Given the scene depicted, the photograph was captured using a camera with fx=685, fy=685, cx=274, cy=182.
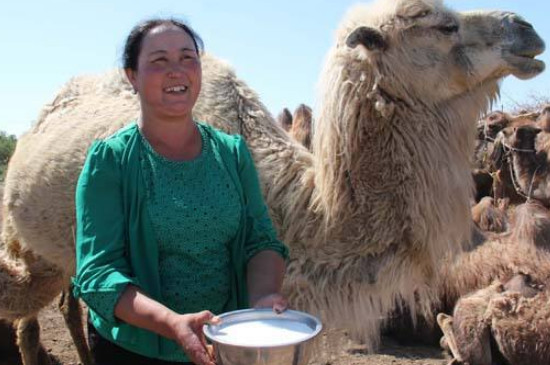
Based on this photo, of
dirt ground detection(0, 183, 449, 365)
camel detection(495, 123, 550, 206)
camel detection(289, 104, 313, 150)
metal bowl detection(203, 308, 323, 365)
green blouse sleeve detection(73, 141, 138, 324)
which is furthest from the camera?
camel detection(495, 123, 550, 206)

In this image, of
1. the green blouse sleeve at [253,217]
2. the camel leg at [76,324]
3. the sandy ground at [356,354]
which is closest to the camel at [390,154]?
the green blouse sleeve at [253,217]

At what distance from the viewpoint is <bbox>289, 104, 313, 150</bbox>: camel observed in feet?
25.0

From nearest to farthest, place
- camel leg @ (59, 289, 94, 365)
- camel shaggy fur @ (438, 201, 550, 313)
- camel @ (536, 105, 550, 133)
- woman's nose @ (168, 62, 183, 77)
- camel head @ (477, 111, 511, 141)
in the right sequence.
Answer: woman's nose @ (168, 62, 183, 77)
camel leg @ (59, 289, 94, 365)
camel shaggy fur @ (438, 201, 550, 313)
camel @ (536, 105, 550, 133)
camel head @ (477, 111, 511, 141)

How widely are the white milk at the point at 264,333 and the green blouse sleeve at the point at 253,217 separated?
48cm

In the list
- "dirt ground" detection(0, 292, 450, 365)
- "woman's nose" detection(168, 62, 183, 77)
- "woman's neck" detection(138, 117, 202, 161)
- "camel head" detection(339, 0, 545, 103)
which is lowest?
"dirt ground" detection(0, 292, 450, 365)

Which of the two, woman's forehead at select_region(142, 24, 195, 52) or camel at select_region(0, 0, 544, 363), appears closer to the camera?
woman's forehead at select_region(142, 24, 195, 52)

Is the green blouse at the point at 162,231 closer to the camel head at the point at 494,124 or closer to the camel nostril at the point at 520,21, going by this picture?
the camel nostril at the point at 520,21

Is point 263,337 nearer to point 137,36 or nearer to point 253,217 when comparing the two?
point 253,217

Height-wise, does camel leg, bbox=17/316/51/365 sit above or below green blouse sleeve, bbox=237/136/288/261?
below

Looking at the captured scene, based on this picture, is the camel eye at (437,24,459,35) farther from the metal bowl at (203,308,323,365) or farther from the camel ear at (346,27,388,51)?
the metal bowl at (203,308,323,365)

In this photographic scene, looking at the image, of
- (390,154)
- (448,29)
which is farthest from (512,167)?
(390,154)

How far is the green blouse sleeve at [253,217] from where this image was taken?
2744 millimetres

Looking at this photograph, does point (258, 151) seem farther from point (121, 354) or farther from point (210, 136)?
point (121, 354)

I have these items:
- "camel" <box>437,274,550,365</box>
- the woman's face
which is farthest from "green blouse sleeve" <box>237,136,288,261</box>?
"camel" <box>437,274,550,365</box>
